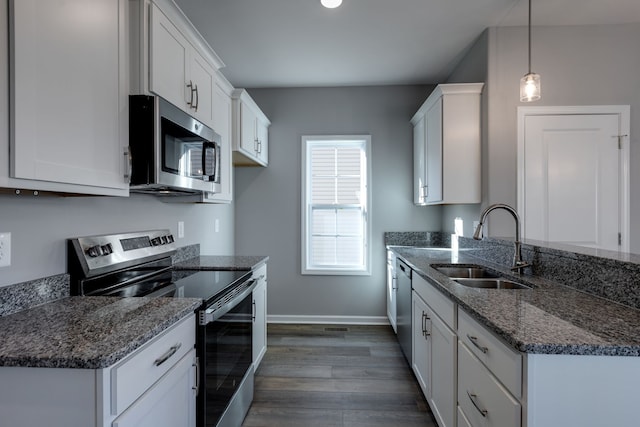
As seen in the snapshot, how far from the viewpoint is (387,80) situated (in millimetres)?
3477

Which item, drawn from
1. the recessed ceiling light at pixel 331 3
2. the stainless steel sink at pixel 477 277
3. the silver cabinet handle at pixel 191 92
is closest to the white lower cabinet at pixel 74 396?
the silver cabinet handle at pixel 191 92

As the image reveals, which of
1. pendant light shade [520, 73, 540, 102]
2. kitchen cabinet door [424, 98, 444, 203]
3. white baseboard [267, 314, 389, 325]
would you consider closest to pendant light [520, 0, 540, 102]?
pendant light shade [520, 73, 540, 102]

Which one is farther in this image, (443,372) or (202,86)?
(202,86)

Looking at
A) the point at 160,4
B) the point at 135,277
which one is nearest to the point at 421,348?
the point at 135,277

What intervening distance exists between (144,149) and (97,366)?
0.95 meters

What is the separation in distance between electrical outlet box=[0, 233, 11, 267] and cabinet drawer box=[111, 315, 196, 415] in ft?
2.05

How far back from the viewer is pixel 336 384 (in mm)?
2381

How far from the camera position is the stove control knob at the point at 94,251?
1.47m

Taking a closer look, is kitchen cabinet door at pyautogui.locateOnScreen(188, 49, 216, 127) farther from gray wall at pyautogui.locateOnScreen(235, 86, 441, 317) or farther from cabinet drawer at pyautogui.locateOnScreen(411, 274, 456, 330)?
cabinet drawer at pyautogui.locateOnScreen(411, 274, 456, 330)

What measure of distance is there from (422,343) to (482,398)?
0.89 m

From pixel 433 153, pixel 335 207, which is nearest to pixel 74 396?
pixel 433 153

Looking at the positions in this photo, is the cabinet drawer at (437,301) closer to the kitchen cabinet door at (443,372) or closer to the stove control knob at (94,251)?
the kitchen cabinet door at (443,372)

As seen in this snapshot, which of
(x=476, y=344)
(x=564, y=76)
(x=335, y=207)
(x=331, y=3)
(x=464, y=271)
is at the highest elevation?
(x=331, y=3)

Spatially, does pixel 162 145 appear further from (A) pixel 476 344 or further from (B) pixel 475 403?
(B) pixel 475 403
